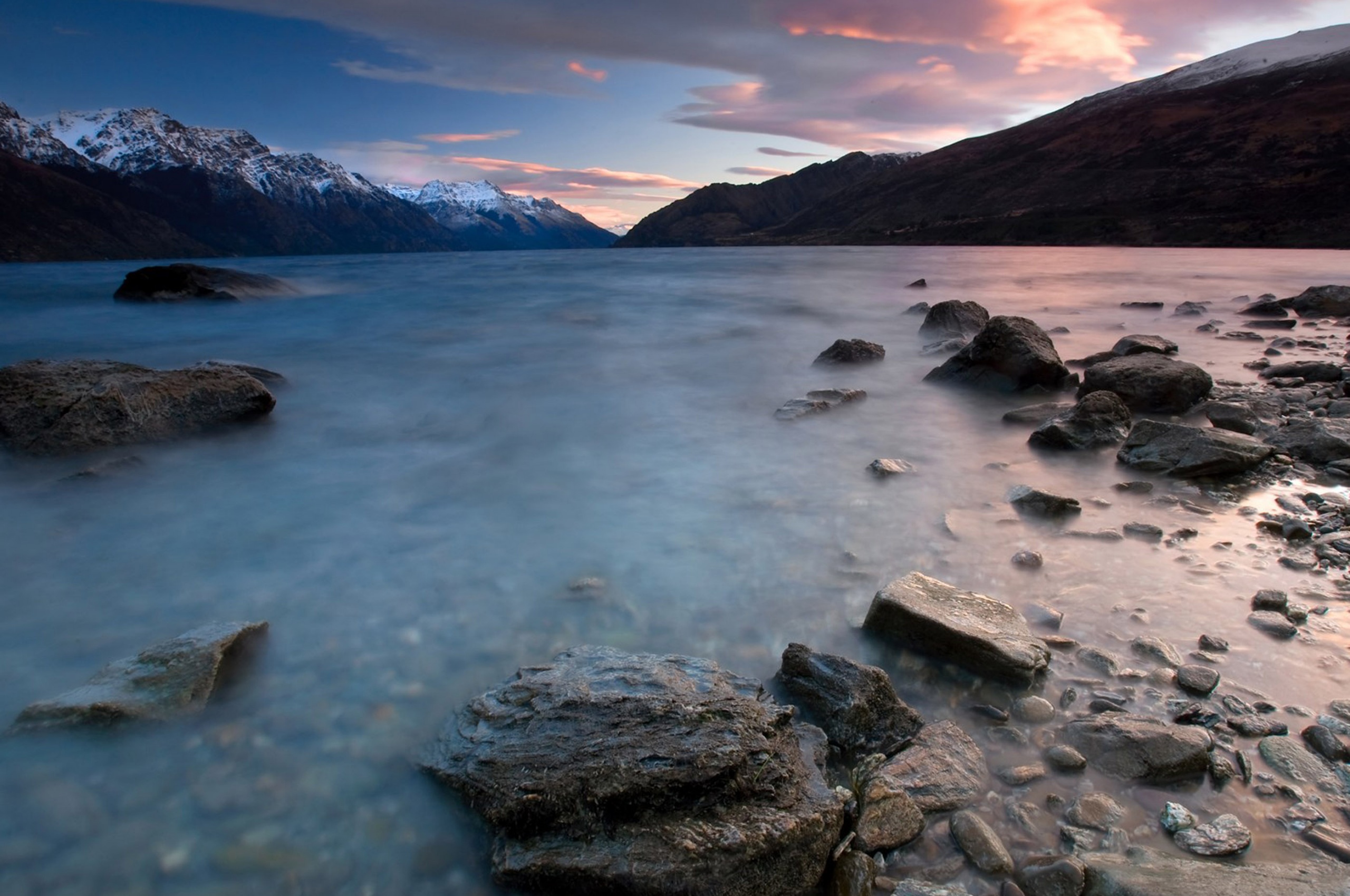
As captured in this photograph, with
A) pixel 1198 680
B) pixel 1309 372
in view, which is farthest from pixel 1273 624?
pixel 1309 372

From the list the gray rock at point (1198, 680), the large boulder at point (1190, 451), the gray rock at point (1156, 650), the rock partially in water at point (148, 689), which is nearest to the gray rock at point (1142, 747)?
the gray rock at point (1198, 680)

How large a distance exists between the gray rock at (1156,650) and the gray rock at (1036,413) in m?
3.95

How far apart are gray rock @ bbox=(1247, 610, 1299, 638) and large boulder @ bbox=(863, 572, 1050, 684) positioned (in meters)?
1.07

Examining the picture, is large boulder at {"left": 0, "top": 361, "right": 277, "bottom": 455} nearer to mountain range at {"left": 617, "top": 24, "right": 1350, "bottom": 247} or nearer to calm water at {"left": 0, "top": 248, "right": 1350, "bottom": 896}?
calm water at {"left": 0, "top": 248, "right": 1350, "bottom": 896}

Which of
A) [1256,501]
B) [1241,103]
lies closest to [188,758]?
[1256,501]

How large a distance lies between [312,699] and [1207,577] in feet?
14.9

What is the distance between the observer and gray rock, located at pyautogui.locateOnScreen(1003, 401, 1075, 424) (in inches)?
262

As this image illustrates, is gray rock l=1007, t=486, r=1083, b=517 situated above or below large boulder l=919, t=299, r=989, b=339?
below

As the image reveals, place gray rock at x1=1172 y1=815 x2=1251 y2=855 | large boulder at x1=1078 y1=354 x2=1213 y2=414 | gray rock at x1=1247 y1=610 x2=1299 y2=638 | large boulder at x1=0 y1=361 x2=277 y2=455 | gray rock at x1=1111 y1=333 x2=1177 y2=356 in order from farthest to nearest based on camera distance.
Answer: gray rock at x1=1111 y1=333 x2=1177 y2=356, large boulder at x1=1078 y1=354 x2=1213 y2=414, large boulder at x1=0 y1=361 x2=277 y2=455, gray rock at x1=1247 y1=610 x2=1299 y2=638, gray rock at x1=1172 y1=815 x2=1251 y2=855

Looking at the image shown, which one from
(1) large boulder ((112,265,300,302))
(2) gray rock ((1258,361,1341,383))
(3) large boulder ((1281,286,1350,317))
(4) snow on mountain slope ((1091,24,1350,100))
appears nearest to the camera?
(2) gray rock ((1258,361,1341,383))

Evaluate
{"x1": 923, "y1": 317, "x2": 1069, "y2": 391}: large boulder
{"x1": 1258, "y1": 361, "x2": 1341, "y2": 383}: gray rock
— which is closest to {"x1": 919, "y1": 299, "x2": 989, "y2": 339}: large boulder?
{"x1": 923, "y1": 317, "x2": 1069, "y2": 391}: large boulder

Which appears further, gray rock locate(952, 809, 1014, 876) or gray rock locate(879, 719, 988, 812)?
gray rock locate(879, 719, 988, 812)

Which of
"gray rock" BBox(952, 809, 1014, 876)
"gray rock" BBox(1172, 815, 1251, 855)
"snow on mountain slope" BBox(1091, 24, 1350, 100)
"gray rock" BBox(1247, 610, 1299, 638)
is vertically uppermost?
"snow on mountain slope" BBox(1091, 24, 1350, 100)

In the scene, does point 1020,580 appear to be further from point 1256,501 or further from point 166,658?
point 166,658
